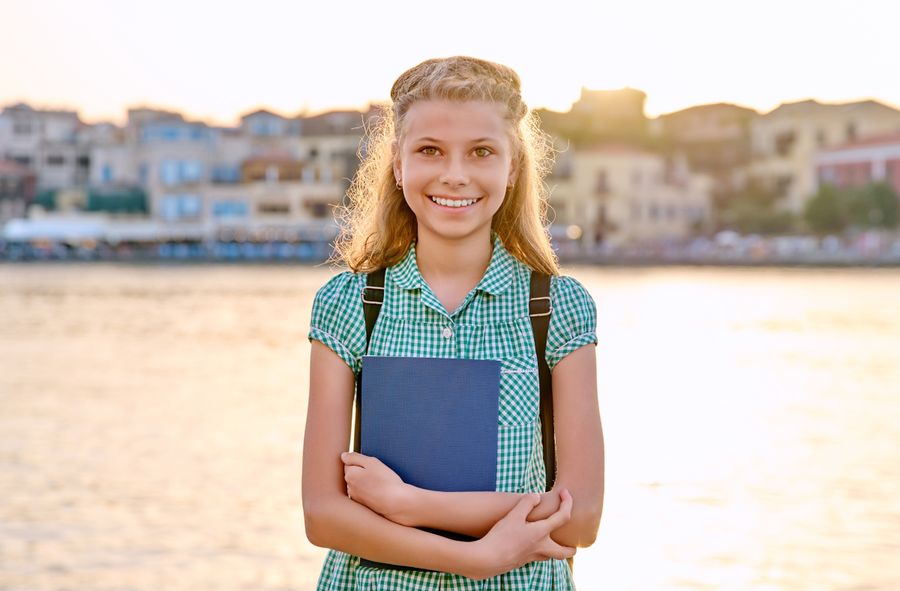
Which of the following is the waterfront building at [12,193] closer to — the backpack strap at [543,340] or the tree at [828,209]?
the tree at [828,209]

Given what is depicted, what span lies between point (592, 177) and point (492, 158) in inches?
2323

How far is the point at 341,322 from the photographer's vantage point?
1.62 meters

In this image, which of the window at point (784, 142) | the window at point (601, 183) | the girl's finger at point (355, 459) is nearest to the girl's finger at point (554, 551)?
the girl's finger at point (355, 459)

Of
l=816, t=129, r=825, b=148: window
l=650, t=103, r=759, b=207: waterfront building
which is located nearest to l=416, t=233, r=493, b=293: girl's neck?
l=816, t=129, r=825, b=148: window

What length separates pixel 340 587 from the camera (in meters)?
1.64

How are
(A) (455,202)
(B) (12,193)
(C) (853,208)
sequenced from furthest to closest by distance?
1. (B) (12,193)
2. (C) (853,208)
3. (A) (455,202)

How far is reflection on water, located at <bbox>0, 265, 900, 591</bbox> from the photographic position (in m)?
5.82

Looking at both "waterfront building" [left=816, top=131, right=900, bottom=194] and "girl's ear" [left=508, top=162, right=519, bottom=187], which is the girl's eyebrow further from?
"waterfront building" [left=816, top=131, right=900, bottom=194]

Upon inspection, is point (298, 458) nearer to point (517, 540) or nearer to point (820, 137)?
point (517, 540)

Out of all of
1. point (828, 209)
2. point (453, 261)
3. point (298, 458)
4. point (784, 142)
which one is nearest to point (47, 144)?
point (784, 142)

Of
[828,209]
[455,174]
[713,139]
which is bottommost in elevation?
[455,174]

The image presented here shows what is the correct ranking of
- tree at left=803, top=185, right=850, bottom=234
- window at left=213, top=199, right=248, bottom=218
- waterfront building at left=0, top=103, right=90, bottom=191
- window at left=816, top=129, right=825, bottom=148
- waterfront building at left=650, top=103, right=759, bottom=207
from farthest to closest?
waterfront building at left=0, top=103, right=90, bottom=191
waterfront building at left=650, top=103, right=759, bottom=207
window at left=816, top=129, right=825, bottom=148
window at left=213, top=199, right=248, bottom=218
tree at left=803, top=185, right=850, bottom=234

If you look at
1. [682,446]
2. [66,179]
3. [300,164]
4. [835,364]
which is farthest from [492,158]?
[66,179]

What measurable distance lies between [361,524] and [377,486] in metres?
0.06
